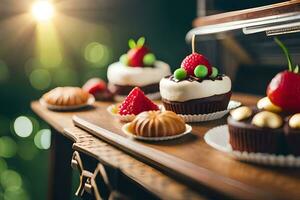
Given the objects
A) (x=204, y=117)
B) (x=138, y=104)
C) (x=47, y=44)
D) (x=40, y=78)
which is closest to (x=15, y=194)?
(x=40, y=78)

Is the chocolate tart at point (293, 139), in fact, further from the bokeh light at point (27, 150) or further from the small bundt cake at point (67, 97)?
the bokeh light at point (27, 150)

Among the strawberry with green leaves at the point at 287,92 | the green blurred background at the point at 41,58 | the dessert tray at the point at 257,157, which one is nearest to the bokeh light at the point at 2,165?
the green blurred background at the point at 41,58

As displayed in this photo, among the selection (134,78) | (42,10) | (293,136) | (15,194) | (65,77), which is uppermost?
(42,10)

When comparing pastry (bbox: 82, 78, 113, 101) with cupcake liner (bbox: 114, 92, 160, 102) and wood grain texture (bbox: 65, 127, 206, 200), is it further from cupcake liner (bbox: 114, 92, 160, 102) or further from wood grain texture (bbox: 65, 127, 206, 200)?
wood grain texture (bbox: 65, 127, 206, 200)

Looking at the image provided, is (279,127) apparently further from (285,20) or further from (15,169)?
(15,169)

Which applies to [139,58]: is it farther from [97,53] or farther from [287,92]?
[287,92]

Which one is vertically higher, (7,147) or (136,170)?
(136,170)

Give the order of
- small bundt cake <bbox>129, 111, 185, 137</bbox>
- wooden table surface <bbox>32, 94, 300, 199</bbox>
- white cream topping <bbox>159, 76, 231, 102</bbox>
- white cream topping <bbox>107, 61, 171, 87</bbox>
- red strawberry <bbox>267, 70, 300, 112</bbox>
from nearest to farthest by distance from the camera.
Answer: wooden table surface <bbox>32, 94, 300, 199</bbox>, red strawberry <bbox>267, 70, 300, 112</bbox>, small bundt cake <bbox>129, 111, 185, 137</bbox>, white cream topping <bbox>159, 76, 231, 102</bbox>, white cream topping <bbox>107, 61, 171, 87</bbox>

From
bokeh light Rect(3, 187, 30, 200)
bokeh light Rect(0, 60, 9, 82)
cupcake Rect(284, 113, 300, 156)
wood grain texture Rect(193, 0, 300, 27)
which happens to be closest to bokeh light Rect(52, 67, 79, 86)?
bokeh light Rect(0, 60, 9, 82)
